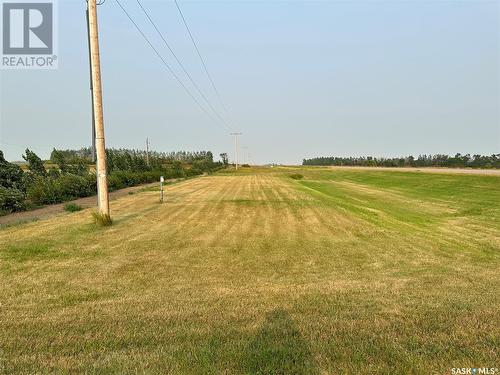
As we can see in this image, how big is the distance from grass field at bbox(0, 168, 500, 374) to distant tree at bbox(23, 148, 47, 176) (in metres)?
17.8

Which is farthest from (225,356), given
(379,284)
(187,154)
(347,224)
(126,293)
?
(187,154)

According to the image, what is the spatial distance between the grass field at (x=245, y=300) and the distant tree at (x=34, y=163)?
58.3ft

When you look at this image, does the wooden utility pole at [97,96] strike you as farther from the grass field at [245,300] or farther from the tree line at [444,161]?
the tree line at [444,161]

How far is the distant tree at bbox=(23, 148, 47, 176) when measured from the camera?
2558 centimetres

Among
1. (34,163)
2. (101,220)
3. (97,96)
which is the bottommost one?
(101,220)

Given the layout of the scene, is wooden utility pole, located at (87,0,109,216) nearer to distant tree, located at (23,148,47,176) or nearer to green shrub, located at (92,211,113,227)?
green shrub, located at (92,211,113,227)

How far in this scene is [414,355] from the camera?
3.24 metres

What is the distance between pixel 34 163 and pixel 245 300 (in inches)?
1069

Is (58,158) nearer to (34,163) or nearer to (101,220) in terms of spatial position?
(34,163)

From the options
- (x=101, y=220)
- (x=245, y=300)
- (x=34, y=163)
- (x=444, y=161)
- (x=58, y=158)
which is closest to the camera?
(x=245, y=300)

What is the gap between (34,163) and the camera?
26.1 metres

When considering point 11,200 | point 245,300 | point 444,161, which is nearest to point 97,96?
point 245,300

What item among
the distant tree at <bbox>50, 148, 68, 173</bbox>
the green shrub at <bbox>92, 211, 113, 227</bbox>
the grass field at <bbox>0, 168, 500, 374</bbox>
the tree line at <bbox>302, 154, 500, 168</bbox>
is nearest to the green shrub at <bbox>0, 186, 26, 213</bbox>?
the grass field at <bbox>0, 168, 500, 374</bbox>

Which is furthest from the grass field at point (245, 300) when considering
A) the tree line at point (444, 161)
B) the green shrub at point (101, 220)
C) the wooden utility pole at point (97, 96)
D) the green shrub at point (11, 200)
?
the tree line at point (444, 161)
